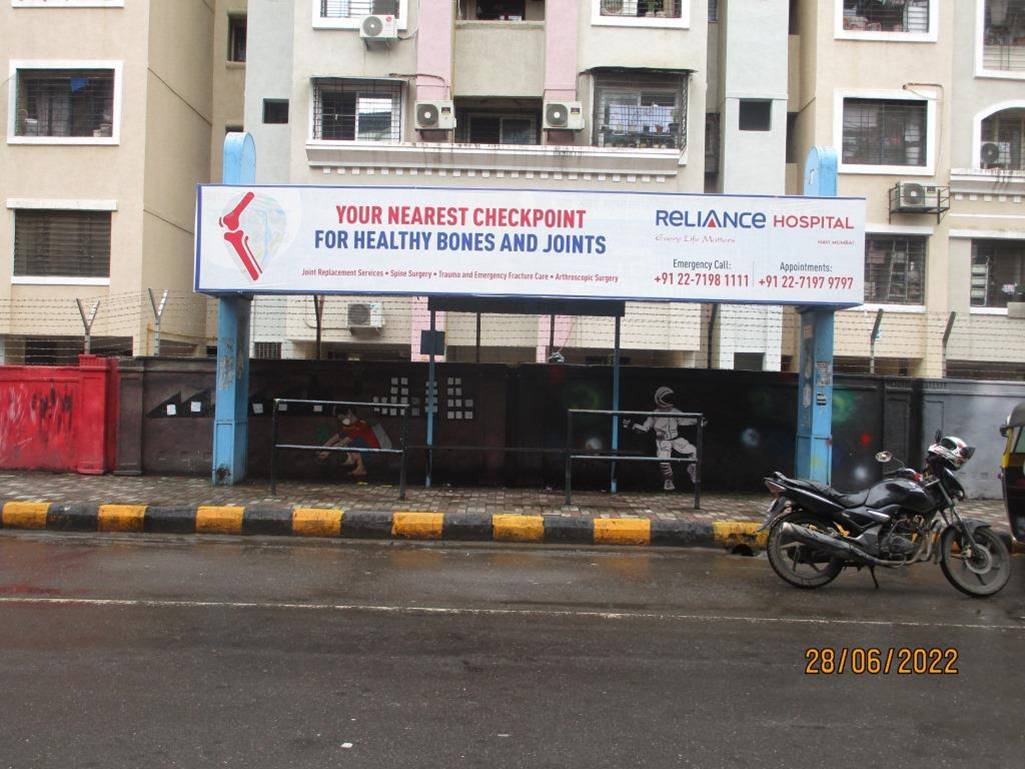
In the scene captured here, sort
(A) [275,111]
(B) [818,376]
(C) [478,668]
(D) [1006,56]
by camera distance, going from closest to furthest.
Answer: (C) [478,668], (B) [818,376], (D) [1006,56], (A) [275,111]

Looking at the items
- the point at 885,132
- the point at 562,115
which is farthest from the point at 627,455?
the point at 885,132

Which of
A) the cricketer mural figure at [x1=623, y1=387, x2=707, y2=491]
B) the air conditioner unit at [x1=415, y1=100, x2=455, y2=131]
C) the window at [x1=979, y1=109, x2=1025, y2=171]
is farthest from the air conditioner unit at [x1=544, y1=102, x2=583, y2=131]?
the window at [x1=979, y1=109, x2=1025, y2=171]

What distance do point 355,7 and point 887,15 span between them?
11358 mm

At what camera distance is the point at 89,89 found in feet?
61.3

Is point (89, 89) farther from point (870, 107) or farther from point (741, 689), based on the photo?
point (741, 689)

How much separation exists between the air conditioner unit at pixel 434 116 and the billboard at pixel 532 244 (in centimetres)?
818

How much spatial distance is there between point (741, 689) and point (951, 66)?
18.6 meters

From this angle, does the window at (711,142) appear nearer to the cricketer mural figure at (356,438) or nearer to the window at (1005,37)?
the window at (1005,37)

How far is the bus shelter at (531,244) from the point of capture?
9.71 m

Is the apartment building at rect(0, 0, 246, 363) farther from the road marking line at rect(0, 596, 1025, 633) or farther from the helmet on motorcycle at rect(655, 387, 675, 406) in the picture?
the road marking line at rect(0, 596, 1025, 633)

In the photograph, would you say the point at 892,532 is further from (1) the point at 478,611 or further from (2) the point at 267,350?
(2) the point at 267,350

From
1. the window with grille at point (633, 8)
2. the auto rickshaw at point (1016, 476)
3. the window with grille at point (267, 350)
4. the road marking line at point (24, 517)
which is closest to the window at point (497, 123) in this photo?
the window with grille at point (633, 8)

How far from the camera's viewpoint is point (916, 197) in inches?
720

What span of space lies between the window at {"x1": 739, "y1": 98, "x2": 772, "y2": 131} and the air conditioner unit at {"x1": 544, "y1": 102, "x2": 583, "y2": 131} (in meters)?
4.23
